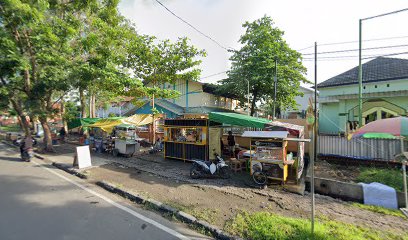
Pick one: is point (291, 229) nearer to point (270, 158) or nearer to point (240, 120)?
point (270, 158)

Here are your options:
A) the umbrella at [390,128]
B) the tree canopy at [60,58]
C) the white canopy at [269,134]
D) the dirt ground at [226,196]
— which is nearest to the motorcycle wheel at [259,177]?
the dirt ground at [226,196]

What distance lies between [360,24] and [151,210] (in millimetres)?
15498

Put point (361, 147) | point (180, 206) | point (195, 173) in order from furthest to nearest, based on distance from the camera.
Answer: point (361, 147)
point (195, 173)
point (180, 206)

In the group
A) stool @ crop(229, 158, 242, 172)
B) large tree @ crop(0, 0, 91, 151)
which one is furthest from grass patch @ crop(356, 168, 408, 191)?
large tree @ crop(0, 0, 91, 151)

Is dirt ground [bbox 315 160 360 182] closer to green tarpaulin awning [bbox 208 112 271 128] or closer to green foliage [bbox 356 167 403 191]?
green foliage [bbox 356 167 403 191]

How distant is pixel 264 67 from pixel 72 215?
18.4m

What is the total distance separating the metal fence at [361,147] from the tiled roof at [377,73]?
10279 millimetres

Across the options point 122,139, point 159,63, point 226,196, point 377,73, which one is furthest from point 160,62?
point 377,73

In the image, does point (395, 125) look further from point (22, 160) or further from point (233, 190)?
point (22, 160)

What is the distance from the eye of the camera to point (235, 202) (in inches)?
242

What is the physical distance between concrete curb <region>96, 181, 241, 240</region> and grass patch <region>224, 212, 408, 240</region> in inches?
8.5

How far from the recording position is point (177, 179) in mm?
8414

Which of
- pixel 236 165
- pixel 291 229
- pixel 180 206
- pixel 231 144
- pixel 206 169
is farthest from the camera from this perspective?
pixel 231 144

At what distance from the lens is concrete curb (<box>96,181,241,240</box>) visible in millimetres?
4424
